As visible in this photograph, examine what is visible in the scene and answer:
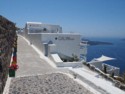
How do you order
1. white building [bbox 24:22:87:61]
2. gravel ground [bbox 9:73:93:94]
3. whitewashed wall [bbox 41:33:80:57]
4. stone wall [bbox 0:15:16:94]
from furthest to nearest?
whitewashed wall [bbox 41:33:80:57] < white building [bbox 24:22:87:61] < gravel ground [bbox 9:73:93:94] < stone wall [bbox 0:15:16:94]

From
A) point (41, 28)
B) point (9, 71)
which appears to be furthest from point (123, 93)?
point (41, 28)

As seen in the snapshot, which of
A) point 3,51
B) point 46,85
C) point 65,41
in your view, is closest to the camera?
point 3,51

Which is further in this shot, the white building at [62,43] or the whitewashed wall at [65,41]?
the whitewashed wall at [65,41]

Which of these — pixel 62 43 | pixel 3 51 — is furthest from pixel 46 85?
pixel 62 43

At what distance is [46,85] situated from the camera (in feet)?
21.9

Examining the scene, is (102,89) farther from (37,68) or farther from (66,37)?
(66,37)

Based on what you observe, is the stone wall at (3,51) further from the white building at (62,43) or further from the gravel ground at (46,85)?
the white building at (62,43)

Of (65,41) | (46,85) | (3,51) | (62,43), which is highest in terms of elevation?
(3,51)

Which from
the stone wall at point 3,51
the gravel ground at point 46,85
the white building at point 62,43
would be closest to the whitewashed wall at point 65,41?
the white building at point 62,43

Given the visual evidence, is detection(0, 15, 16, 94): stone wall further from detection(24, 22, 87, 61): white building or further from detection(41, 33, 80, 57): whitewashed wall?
detection(41, 33, 80, 57): whitewashed wall

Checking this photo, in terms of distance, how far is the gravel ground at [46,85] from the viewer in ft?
20.0

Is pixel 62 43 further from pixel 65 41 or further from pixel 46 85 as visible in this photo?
pixel 46 85

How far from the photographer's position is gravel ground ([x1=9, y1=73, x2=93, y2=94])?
6105 mm

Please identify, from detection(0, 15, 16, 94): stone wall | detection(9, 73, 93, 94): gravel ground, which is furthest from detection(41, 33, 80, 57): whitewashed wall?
detection(0, 15, 16, 94): stone wall
